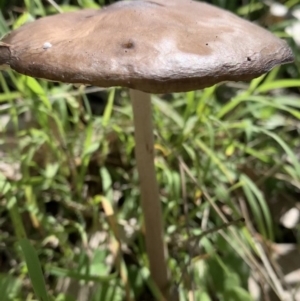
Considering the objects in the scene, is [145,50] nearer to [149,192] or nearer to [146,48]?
[146,48]

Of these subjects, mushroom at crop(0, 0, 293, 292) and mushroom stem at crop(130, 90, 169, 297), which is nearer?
Result: mushroom at crop(0, 0, 293, 292)

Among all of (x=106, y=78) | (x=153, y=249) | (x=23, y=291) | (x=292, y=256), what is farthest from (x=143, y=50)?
(x=292, y=256)

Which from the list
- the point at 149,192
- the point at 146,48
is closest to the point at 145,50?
the point at 146,48

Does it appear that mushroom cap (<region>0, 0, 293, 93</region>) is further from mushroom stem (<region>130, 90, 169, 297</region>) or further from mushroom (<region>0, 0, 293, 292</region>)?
mushroom stem (<region>130, 90, 169, 297</region>)

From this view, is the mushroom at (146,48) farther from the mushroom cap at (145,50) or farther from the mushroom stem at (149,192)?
the mushroom stem at (149,192)

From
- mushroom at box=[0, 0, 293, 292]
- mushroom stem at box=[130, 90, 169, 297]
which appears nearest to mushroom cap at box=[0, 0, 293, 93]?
mushroom at box=[0, 0, 293, 292]

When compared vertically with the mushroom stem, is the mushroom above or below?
above
